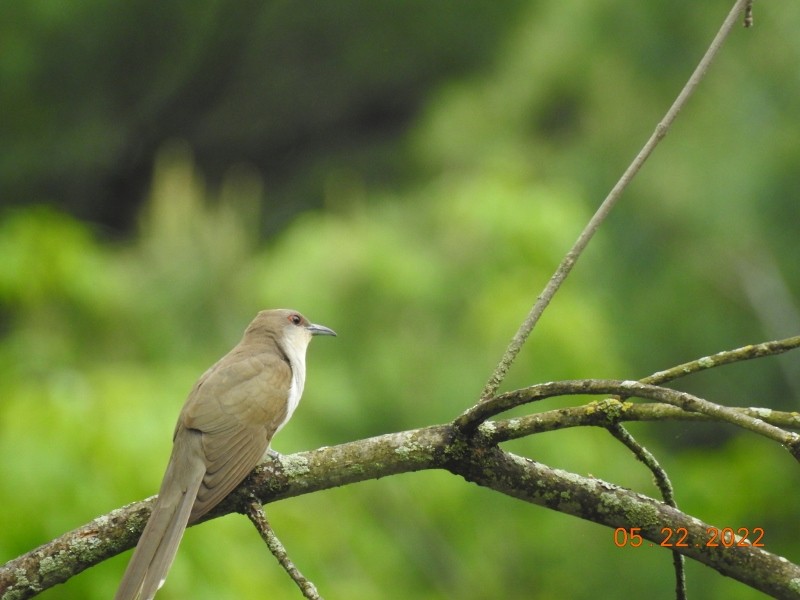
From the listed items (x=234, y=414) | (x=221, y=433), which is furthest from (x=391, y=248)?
(x=221, y=433)

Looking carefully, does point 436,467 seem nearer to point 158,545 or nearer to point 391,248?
point 158,545

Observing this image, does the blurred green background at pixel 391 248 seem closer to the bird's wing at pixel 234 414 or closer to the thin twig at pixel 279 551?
the bird's wing at pixel 234 414

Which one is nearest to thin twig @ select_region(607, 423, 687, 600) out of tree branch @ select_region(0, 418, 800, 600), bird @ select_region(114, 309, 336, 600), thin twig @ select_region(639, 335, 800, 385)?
tree branch @ select_region(0, 418, 800, 600)

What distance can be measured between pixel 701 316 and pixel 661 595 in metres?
2.68

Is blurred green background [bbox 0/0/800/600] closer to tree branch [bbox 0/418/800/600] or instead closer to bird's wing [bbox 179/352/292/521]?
bird's wing [bbox 179/352/292/521]

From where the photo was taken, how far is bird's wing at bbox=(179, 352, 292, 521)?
2846 mm

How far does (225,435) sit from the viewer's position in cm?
320

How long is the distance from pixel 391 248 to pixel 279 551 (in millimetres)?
4669

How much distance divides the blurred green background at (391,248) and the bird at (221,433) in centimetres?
67

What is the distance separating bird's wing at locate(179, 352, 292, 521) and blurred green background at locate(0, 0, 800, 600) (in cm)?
71

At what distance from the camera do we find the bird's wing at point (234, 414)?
112 inches

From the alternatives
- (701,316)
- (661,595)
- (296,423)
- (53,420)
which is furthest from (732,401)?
(53,420)

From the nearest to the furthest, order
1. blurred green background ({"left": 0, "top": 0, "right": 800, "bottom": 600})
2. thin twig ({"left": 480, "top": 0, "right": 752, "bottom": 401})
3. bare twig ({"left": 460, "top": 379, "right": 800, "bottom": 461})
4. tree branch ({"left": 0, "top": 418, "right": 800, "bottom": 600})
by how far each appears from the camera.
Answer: bare twig ({"left": 460, "top": 379, "right": 800, "bottom": 461}) → tree branch ({"left": 0, "top": 418, "right": 800, "bottom": 600}) → thin twig ({"left": 480, "top": 0, "right": 752, "bottom": 401}) → blurred green background ({"left": 0, "top": 0, "right": 800, "bottom": 600})

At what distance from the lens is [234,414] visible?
335 centimetres
